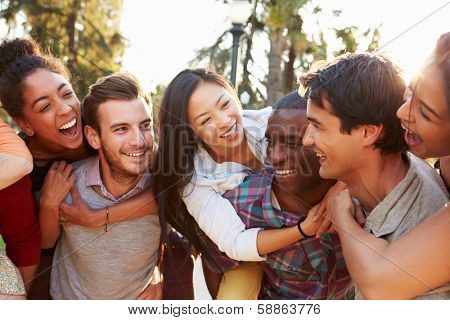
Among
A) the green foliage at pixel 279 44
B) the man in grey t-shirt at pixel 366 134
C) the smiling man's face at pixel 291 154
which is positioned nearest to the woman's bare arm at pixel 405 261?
the man in grey t-shirt at pixel 366 134

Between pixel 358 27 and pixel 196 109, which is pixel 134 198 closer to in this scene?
pixel 196 109

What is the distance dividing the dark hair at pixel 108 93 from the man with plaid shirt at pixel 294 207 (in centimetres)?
88

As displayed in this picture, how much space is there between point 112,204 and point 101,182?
0.50 feet

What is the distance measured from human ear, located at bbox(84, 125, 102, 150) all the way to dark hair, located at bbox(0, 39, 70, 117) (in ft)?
1.39

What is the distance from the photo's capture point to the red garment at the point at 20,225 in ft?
9.40

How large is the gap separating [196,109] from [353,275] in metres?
1.47

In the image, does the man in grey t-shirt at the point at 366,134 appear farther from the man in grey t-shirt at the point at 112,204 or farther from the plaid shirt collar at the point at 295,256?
the man in grey t-shirt at the point at 112,204

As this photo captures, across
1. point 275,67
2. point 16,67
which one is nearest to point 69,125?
point 16,67

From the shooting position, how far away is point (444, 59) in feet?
7.27

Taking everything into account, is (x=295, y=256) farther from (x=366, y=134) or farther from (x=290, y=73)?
(x=290, y=73)

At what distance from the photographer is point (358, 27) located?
11867 millimetres

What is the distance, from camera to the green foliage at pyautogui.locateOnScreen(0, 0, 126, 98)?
13180mm

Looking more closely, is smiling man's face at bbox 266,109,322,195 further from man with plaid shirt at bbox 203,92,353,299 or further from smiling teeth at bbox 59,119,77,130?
smiling teeth at bbox 59,119,77,130

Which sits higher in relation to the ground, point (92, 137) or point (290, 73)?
point (92, 137)
